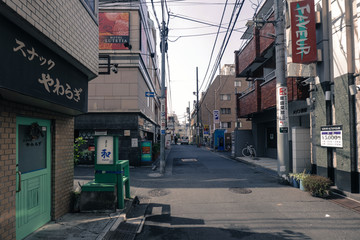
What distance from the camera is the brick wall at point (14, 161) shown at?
11.8 ft

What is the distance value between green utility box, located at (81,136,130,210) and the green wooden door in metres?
0.99

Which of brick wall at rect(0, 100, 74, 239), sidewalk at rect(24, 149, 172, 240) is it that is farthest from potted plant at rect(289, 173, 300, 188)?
brick wall at rect(0, 100, 74, 239)

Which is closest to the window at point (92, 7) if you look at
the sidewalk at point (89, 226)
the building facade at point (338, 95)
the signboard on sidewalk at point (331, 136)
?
the sidewalk at point (89, 226)

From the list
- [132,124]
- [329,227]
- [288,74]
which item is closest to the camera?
[329,227]

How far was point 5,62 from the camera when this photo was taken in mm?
2998

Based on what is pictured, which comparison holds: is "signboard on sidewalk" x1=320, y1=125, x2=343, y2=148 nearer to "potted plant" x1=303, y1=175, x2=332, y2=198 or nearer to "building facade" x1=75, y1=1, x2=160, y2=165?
"potted plant" x1=303, y1=175, x2=332, y2=198

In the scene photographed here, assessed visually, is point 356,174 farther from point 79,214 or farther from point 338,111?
point 79,214


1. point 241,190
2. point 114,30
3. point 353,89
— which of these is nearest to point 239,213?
point 241,190

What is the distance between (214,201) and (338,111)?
4990 millimetres

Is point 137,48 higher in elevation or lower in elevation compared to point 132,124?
higher

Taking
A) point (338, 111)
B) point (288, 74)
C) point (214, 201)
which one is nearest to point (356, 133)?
point (338, 111)

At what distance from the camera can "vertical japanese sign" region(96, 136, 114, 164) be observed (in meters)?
6.05

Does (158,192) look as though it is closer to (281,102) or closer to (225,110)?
(281,102)

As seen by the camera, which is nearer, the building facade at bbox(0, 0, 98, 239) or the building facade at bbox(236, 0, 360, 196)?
the building facade at bbox(0, 0, 98, 239)
